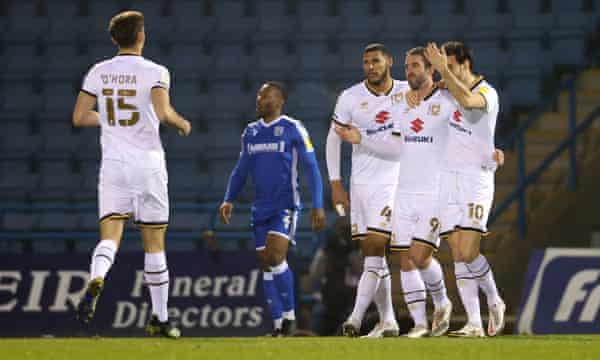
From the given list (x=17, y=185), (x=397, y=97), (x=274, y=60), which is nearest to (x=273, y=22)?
(x=274, y=60)

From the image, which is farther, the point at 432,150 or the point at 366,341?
the point at 432,150

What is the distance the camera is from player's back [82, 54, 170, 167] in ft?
27.0

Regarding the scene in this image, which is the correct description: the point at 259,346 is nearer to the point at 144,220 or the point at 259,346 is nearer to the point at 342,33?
the point at 144,220

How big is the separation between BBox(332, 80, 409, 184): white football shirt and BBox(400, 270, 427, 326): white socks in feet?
2.70

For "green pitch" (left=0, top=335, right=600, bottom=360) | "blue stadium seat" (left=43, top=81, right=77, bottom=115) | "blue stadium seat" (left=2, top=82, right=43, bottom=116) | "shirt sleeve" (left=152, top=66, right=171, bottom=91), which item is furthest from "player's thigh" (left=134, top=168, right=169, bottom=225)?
"blue stadium seat" (left=2, top=82, right=43, bottom=116)

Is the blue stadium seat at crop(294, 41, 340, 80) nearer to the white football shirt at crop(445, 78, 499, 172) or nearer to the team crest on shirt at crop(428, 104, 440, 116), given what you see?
the team crest on shirt at crop(428, 104, 440, 116)

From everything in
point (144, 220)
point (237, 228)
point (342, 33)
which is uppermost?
point (342, 33)

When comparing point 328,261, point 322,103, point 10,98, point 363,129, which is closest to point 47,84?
point 10,98

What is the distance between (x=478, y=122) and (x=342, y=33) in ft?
32.8

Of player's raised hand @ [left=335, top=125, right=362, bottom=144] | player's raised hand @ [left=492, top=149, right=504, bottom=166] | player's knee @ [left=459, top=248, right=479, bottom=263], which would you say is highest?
player's raised hand @ [left=335, top=125, right=362, bottom=144]

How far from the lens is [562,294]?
41.9 ft

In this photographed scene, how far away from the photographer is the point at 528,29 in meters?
18.6

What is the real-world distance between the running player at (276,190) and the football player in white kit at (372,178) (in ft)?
2.36

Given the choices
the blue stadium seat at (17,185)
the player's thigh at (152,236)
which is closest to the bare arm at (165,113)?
the player's thigh at (152,236)
